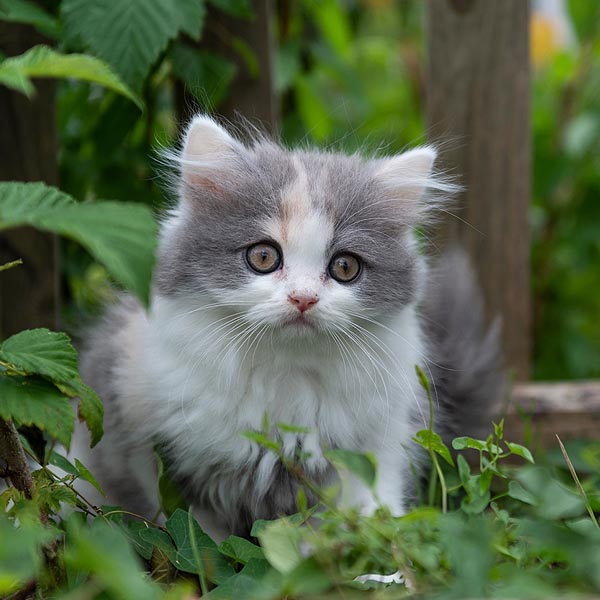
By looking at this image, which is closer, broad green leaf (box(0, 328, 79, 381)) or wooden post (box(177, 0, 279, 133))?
broad green leaf (box(0, 328, 79, 381))

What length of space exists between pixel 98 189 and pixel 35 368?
4.18 ft

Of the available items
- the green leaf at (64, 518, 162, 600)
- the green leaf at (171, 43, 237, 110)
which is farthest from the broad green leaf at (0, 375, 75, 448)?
the green leaf at (171, 43, 237, 110)

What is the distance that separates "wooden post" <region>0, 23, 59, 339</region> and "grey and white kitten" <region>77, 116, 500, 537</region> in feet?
1.95

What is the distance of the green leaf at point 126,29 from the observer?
1919 mm

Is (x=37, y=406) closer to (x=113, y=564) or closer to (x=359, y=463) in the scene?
(x=113, y=564)

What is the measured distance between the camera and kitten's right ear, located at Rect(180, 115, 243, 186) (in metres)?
1.83

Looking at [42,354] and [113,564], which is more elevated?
[42,354]

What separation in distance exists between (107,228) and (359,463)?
559mm

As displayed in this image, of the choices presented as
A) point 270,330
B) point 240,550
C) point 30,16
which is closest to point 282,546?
point 240,550

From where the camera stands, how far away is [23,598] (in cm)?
140

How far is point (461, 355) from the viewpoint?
7.81 ft

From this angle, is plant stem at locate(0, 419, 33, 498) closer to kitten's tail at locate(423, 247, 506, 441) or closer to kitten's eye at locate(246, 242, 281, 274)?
kitten's eye at locate(246, 242, 281, 274)

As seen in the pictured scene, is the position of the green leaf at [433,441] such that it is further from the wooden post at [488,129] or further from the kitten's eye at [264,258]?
the wooden post at [488,129]

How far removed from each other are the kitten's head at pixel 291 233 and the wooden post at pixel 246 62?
720 millimetres
